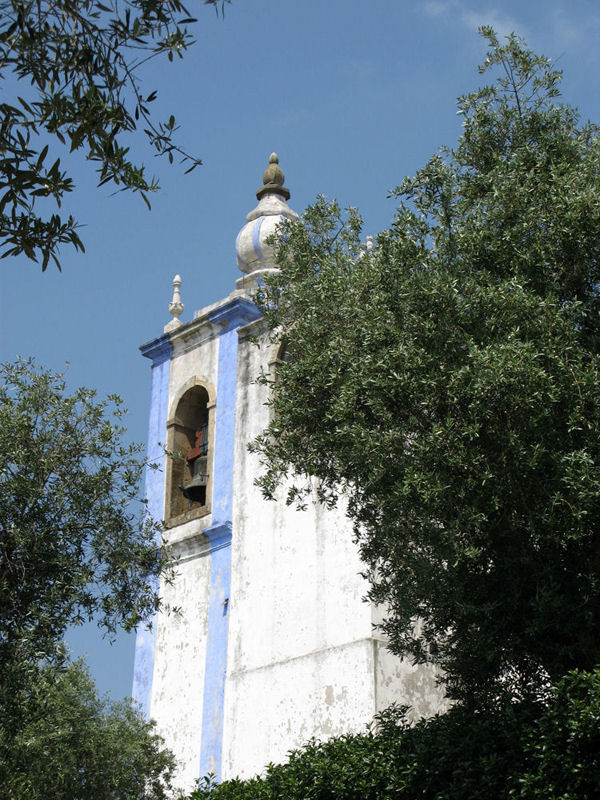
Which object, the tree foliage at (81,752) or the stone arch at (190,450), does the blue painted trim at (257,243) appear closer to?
the stone arch at (190,450)

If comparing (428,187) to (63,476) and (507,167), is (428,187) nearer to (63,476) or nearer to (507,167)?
(507,167)

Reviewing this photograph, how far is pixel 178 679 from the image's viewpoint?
19.1m

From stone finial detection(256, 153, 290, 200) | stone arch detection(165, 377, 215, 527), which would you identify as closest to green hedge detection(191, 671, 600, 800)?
stone arch detection(165, 377, 215, 527)

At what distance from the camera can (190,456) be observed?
69.7 feet

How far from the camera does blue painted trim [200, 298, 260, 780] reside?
18.0m

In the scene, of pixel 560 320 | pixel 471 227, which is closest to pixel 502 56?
pixel 471 227

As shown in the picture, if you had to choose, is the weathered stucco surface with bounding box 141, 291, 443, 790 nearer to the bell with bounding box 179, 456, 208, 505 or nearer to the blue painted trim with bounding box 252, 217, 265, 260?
the bell with bounding box 179, 456, 208, 505

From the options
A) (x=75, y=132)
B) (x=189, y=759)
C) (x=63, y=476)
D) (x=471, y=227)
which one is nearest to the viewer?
(x=75, y=132)

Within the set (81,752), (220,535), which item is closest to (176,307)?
(220,535)

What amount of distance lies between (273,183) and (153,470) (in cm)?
631

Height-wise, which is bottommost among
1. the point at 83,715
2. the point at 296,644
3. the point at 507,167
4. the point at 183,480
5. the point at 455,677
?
the point at 455,677

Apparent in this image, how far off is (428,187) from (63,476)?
481 centimetres

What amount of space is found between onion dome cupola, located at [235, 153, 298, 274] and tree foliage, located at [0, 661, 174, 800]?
8.45 metres

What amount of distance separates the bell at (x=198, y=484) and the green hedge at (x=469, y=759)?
8009 millimetres
